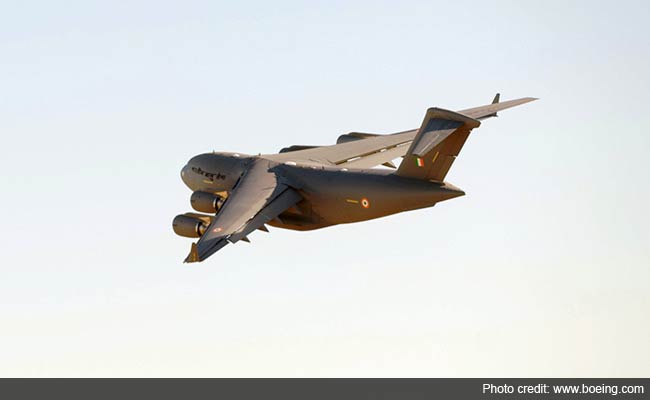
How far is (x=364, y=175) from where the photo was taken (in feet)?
161

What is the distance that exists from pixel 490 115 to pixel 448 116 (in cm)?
872

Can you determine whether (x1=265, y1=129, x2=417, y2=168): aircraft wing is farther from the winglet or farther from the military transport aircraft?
the winglet

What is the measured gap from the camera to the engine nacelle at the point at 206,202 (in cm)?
5150

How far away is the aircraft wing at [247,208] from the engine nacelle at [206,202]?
3.21 ft

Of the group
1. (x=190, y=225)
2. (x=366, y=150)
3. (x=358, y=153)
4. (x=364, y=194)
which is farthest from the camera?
(x=366, y=150)

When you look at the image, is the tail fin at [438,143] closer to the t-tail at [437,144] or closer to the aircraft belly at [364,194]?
the t-tail at [437,144]

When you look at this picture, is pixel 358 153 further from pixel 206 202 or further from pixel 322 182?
pixel 206 202

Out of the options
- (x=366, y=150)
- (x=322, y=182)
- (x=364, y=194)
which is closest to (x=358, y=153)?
(x=366, y=150)

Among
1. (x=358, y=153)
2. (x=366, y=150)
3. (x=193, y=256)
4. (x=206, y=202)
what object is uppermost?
(x=366, y=150)

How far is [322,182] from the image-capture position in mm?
49875

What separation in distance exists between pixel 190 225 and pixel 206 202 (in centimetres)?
Result: 262

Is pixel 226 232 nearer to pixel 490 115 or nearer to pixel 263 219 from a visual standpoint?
pixel 263 219

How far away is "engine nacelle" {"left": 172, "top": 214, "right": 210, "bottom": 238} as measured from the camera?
1932 inches

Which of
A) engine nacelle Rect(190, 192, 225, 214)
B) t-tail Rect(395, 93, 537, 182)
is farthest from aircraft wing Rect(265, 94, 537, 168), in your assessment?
t-tail Rect(395, 93, 537, 182)
